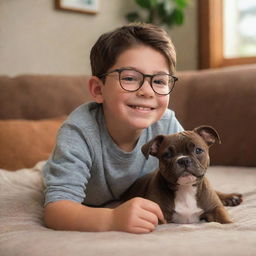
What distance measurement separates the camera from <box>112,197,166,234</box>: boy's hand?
115cm

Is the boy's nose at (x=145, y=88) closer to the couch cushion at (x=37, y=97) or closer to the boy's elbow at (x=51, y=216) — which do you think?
the boy's elbow at (x=51, y=216)

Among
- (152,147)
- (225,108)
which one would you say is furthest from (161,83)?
(225,108)

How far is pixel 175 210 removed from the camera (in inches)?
55.1

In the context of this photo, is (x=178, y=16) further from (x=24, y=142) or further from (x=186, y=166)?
(x=186, y=166)

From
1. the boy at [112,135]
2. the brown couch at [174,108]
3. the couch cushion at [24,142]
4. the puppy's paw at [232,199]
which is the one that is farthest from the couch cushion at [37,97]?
the puppy's paw at [232,199]

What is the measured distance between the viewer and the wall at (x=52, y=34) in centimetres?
340

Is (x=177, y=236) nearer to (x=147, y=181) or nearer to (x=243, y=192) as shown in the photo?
(x=147, y=181)

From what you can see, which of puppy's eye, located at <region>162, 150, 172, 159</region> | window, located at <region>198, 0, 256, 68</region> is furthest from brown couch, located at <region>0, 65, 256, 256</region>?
window, located at <region>198, 0, 256, 68</region>

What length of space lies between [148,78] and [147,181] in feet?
1.41

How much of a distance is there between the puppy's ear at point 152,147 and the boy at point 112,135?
0.08 meters

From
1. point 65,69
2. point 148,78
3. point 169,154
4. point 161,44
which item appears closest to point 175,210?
point 169,154

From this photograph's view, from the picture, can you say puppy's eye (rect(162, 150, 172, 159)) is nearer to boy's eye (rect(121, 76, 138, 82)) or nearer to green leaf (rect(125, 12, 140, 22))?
boy's eye (rect(121, 76, 138, 82))

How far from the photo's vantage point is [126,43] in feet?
4.84

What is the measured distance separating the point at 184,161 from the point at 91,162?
15.2 inches
